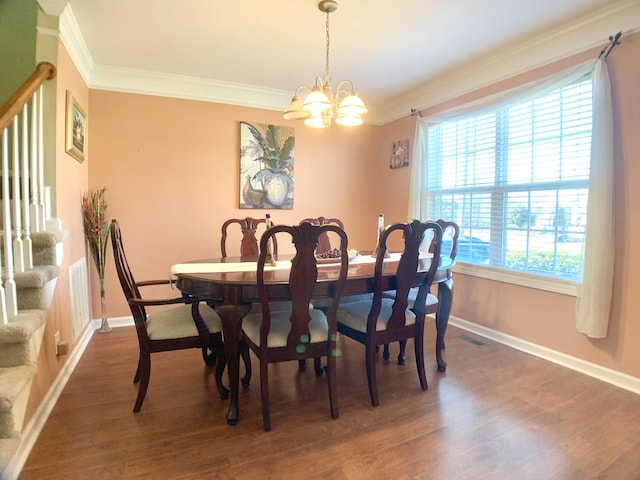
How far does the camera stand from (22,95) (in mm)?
1653

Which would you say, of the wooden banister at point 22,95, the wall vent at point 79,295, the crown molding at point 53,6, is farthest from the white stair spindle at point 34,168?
the wall vent at point 79,295

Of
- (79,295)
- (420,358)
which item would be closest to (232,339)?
(420,358)

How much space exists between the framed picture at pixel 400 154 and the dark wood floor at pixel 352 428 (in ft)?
7.88

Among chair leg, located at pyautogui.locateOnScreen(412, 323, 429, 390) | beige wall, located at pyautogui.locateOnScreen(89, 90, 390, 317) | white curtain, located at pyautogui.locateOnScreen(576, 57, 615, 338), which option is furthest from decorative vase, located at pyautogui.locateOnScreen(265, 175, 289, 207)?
white curtain, located at pyautogui.locateOnScreen(576, 57, 615, 338)

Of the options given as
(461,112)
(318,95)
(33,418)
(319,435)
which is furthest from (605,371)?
(33,418)

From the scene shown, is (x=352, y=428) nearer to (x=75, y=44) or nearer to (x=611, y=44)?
(x=611, y=44)

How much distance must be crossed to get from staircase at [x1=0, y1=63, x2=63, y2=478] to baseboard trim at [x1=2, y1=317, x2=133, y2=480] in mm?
94

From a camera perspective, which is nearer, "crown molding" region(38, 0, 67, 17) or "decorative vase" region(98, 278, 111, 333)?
"crown molding" region(38, 0, 67, 17)

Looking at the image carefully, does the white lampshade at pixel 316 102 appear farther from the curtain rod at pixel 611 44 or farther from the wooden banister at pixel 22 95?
the curtain rod at pixel 611 44

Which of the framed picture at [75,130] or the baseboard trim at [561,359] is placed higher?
the framed picture at [75,130]

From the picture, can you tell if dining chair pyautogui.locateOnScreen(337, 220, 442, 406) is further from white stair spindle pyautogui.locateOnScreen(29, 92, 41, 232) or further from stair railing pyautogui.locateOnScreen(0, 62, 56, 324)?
white stair spindle pyautogui.locateOnScreen(29, 92, 41, 232)

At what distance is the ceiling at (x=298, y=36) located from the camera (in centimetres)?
230

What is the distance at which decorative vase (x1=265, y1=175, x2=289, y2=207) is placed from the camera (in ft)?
12.8

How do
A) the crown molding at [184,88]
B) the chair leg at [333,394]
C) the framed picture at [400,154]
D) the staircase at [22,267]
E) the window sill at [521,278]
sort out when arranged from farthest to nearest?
the framed picture at [400,154], the crown molding at [184,88], the window sill at [521,278], the chair leg at [333,394], the staircase at [22,267]
